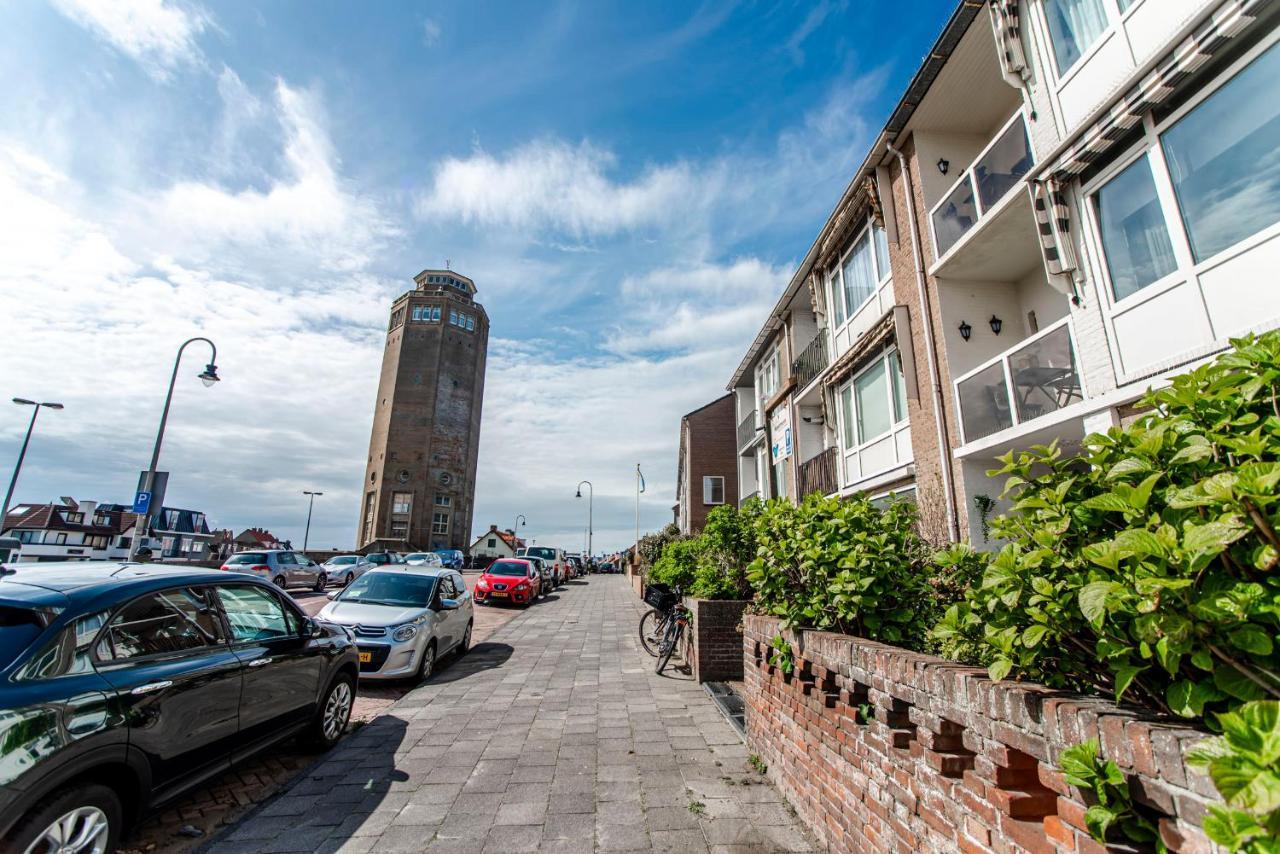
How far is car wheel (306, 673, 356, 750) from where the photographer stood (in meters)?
5.42

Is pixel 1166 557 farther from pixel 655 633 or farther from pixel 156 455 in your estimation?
pixel 156 455

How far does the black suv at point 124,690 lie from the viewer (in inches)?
113

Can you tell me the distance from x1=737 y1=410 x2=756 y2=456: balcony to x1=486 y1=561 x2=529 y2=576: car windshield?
1028 centimetres

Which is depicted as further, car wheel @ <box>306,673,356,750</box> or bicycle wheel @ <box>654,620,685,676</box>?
bicycle wheel @ <box>654,620,685,676</box>

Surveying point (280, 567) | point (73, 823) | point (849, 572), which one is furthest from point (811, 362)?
point (280, 567)

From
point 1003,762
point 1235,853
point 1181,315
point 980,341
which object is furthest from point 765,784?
point 980,341

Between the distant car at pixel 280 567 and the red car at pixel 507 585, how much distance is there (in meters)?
7.39

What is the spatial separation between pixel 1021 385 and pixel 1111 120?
3516 millimetres

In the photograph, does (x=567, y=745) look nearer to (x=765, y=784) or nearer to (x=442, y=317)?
(x=765, y=784)

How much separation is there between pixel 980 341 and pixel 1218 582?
1013cm

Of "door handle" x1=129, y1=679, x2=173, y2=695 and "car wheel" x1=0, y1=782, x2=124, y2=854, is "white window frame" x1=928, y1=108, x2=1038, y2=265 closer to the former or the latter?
"door handle" x1=129, y1=679, x2=173, y2=695

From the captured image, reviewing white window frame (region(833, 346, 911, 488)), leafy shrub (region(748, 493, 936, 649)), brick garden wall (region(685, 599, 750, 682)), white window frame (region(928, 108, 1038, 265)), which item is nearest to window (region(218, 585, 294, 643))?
leafy shrub (region(748, 493, 936, 649))

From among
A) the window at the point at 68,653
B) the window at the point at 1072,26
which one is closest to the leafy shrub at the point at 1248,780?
the window at the point at 68,653

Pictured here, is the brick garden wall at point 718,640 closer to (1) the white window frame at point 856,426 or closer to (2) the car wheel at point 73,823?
(1) the white window frame at point 856,426
